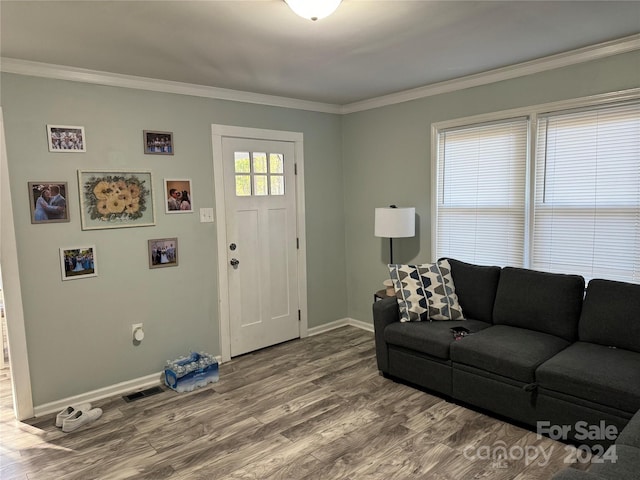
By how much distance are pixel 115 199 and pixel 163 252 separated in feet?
1.85

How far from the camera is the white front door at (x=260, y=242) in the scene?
4.02 metres

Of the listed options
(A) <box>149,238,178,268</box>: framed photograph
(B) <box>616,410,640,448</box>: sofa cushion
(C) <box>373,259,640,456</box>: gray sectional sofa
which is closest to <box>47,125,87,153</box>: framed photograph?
(A) <box>149,238,178,268</box>: framed photograph

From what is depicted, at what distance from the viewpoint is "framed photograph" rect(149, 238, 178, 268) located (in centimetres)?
356

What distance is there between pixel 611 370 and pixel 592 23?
6.49 ft

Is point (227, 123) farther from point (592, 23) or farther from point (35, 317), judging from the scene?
point (592, 23)

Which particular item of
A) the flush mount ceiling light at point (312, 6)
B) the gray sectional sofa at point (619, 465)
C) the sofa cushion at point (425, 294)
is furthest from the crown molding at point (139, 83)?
the gray sectional sofa at point (619, 465)

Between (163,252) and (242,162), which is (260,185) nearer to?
(242,162)

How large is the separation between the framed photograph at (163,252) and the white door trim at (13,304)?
914 millimetres

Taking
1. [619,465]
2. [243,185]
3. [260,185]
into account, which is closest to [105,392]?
[243,185]

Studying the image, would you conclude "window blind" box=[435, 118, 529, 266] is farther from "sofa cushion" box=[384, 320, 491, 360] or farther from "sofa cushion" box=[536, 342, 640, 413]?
"sofa cushion" box=[536, 342, 640, 413]

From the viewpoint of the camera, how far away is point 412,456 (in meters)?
2.53

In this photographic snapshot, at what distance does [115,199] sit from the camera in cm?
336

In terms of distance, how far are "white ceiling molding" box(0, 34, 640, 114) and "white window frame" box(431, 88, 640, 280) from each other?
0.87ft

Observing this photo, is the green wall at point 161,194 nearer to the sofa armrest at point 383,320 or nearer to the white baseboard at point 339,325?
the white baseboard at point 339,325
